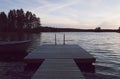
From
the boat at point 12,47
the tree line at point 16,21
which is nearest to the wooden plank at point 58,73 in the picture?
the boat at point 12,47

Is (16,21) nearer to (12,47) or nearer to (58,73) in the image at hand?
(12,47)

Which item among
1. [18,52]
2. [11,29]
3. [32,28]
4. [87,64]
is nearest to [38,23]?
[32,28]

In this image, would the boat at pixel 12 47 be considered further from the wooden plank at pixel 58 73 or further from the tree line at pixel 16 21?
the tree line at pixel 16 21

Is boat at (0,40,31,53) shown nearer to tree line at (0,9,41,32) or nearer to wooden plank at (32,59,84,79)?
wooden plank at (32,59,84,79)

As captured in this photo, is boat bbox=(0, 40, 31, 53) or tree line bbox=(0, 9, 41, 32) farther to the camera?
tree line bbox=(0, 9, 41, 32)

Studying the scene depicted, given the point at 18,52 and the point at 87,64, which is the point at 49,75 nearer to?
the point at 87,64

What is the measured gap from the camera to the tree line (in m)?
107

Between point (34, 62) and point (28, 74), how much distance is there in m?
0.86

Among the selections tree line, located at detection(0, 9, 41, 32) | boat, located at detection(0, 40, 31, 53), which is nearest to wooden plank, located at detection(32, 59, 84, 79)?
boat, located at detection(0, 40, 31, 53)

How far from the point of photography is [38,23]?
138 meters

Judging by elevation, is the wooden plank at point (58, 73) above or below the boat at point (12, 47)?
above

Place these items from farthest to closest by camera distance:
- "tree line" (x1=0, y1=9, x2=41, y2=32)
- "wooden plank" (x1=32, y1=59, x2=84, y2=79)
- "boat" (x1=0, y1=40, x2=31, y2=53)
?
"tree line" (x1=0, y1=9, x2=41, y2=32) → "boat" (x1=0, y1=40, x2=31, y2=53) → "wooden plank" (x1=32, y1=59, x2=84, y2=79)

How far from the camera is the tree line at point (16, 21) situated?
107m

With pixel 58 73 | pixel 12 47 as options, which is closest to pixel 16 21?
pixel 12 47
